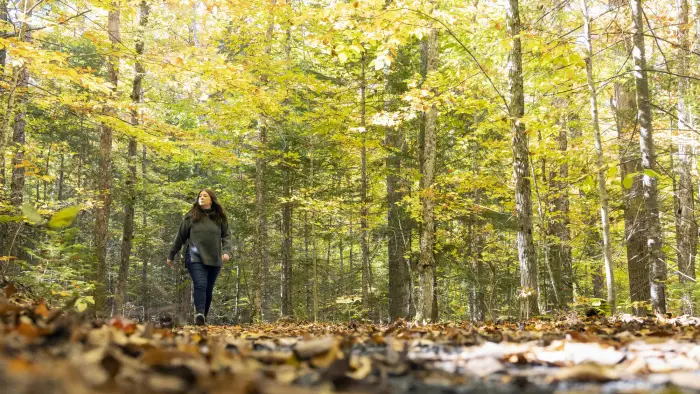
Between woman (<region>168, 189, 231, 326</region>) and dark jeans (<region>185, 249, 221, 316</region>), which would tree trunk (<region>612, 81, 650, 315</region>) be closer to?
woman (<region>168, 189, 231, 326</region>)

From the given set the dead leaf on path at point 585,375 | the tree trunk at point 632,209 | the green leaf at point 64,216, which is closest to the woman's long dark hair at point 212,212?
the green leaf at point 64,216

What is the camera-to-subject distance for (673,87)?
51.4 ft

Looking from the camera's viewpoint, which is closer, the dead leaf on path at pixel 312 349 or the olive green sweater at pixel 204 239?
the dead leaf on path at pixel 312 349

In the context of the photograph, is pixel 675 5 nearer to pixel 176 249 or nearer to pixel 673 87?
pixel 673 87

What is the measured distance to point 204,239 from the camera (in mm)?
7270

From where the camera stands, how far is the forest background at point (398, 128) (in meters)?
7.36

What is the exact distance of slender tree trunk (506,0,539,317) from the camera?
7.15 metres

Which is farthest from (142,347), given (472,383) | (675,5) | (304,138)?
(675,5)

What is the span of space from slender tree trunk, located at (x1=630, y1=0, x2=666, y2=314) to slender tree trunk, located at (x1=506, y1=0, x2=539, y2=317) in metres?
1.91

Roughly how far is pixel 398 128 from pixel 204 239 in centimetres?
892

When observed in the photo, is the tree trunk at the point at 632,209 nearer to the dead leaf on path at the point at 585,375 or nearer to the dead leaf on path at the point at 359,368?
the dead leaf on path at the point at 585,375

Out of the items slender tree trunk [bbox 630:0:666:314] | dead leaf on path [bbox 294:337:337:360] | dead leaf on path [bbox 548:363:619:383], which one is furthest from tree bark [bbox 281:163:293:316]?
dead leaf on path [bbox 548:363:619:383]

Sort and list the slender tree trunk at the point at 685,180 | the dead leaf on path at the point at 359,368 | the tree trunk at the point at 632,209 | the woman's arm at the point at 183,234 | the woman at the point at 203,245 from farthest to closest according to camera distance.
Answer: the tree trunk at the point at 632,209 < the slender tree trunk at the point at 685,180 < the woman's arm at the point at 183,234 < the woman at the point at 203,245 < the dead leaf on path at the point at 359,368

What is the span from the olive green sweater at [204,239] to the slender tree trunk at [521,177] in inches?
179
